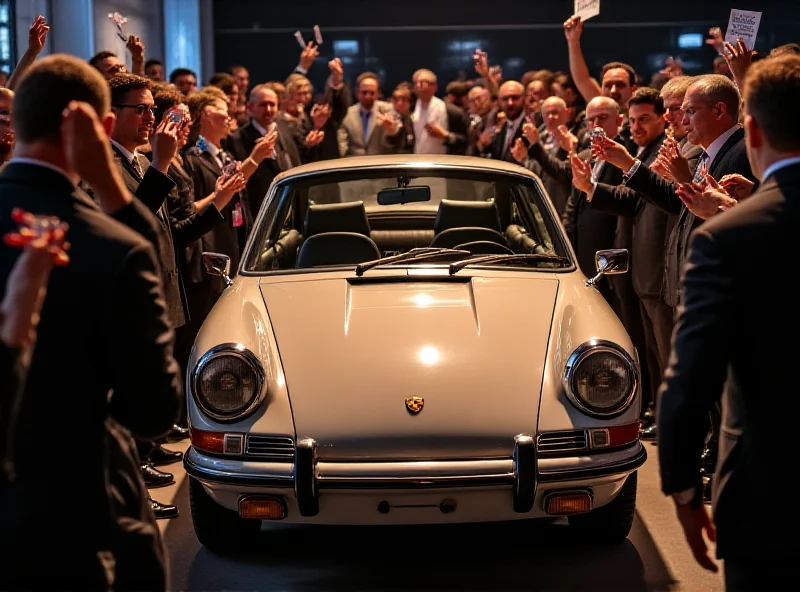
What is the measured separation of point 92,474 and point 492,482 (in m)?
2.05

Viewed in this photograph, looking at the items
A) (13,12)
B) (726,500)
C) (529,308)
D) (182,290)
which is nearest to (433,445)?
(529,308)

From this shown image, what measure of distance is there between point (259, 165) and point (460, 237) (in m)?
4.27

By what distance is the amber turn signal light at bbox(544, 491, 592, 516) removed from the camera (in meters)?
4.22

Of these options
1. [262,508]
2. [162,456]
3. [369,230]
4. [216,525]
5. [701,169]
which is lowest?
[162,456]

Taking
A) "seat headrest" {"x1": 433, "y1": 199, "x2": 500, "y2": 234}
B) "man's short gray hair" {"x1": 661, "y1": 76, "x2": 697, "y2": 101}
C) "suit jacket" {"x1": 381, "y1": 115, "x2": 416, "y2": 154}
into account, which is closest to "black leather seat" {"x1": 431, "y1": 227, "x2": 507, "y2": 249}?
"seat headrest" {"x1": 433, "y1": 199, "x2": 500, "y2": 234}

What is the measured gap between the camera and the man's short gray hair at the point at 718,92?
5.39m

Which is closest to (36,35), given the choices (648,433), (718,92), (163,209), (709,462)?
(163,209)

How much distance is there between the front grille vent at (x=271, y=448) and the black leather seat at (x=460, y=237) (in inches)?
70.4

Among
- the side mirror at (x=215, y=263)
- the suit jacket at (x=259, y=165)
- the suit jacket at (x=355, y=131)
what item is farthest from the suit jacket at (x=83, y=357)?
the suit jacket at (x=355, y=131)

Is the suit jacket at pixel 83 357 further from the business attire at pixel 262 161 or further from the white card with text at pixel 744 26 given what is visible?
the business attire at pixel 262 161

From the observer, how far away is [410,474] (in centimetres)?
410

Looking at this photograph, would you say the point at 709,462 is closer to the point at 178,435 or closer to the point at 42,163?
the point at 178,435

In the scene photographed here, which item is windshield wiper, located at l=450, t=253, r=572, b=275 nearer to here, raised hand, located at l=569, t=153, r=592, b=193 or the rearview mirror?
the rearview mirror

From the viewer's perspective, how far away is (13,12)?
1122 cm
